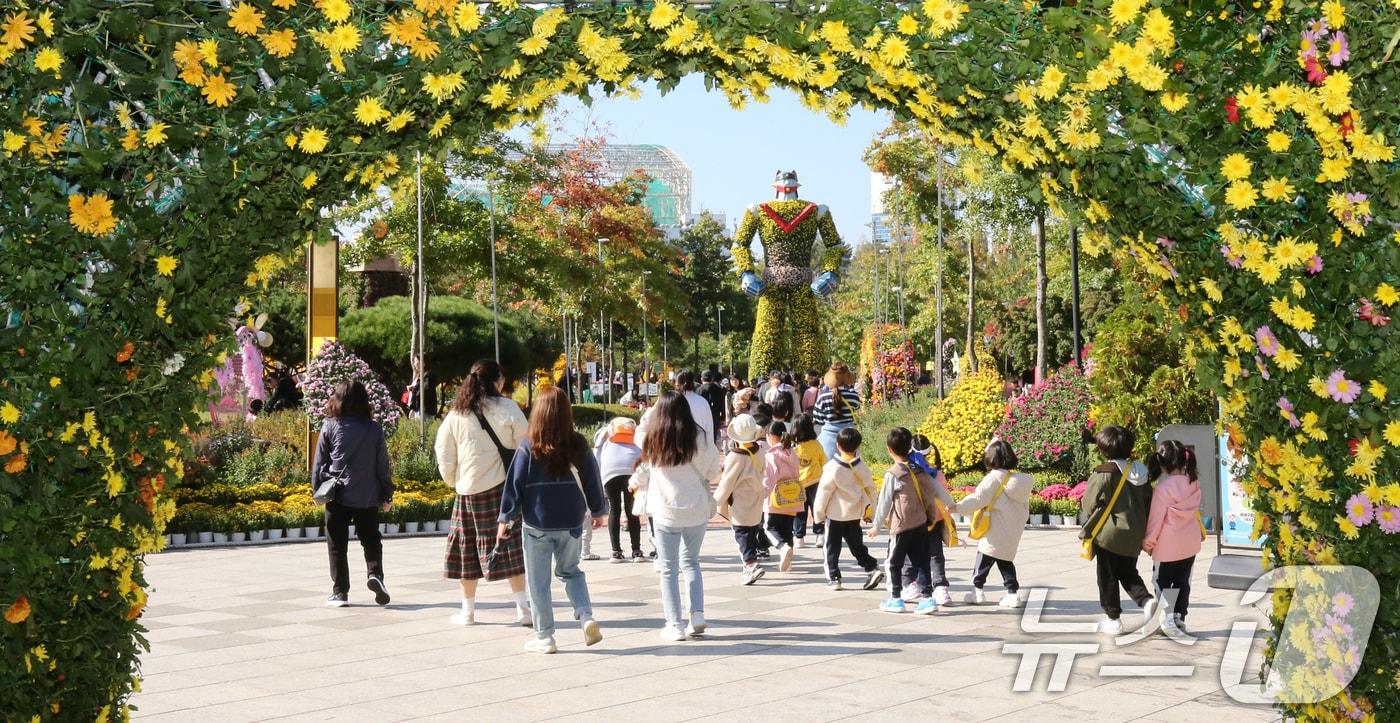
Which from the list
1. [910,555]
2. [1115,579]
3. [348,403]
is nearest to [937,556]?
[910,555]

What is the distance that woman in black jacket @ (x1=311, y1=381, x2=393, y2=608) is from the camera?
9.16m

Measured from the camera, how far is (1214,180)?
4.82 metres

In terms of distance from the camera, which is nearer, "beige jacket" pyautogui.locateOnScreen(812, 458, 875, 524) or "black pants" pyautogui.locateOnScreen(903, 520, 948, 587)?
"black pants" pyautogui.locateOnScreen(903, 520, 948, 587)

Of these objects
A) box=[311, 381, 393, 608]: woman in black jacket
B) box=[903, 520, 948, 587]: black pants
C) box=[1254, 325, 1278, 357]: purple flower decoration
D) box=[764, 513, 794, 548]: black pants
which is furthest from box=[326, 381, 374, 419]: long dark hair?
box=[1254, 325, 1278, 357]: purple flower decoration

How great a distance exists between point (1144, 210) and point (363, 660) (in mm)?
5059

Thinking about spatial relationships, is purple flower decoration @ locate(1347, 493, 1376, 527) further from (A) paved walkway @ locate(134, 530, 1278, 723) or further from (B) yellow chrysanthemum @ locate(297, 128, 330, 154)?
(B) yellow chrysanthemum @ locate(297, 128, 330, 154)

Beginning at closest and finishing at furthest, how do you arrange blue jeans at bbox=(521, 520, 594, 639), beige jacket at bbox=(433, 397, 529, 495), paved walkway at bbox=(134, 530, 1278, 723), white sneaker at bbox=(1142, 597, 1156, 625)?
paved walkway at bbox=(134, 530, 1278, 723) < blue jeans at bbox=(521, 520, 594, 639) < white sneaker at bbox=(1142, 597, 1156, 625) < beige jacket at bbox=(433, 397, 529, 495)

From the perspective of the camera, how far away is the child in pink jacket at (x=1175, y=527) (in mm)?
7852

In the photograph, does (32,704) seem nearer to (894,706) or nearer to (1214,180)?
(894,706)

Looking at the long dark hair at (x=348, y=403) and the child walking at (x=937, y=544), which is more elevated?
the long dark hair at (x=348, y=403)

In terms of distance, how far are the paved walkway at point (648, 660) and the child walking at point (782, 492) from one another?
0.40 meters

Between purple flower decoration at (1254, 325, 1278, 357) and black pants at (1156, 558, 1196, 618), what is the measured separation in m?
3.42

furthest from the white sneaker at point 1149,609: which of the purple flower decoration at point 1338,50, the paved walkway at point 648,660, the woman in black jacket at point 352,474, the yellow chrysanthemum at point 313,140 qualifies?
the yellow chrysanthemum at point 313,140

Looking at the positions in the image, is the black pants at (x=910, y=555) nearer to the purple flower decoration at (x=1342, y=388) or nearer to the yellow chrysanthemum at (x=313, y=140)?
the purple flower decoration at (x=1342, y=388)
